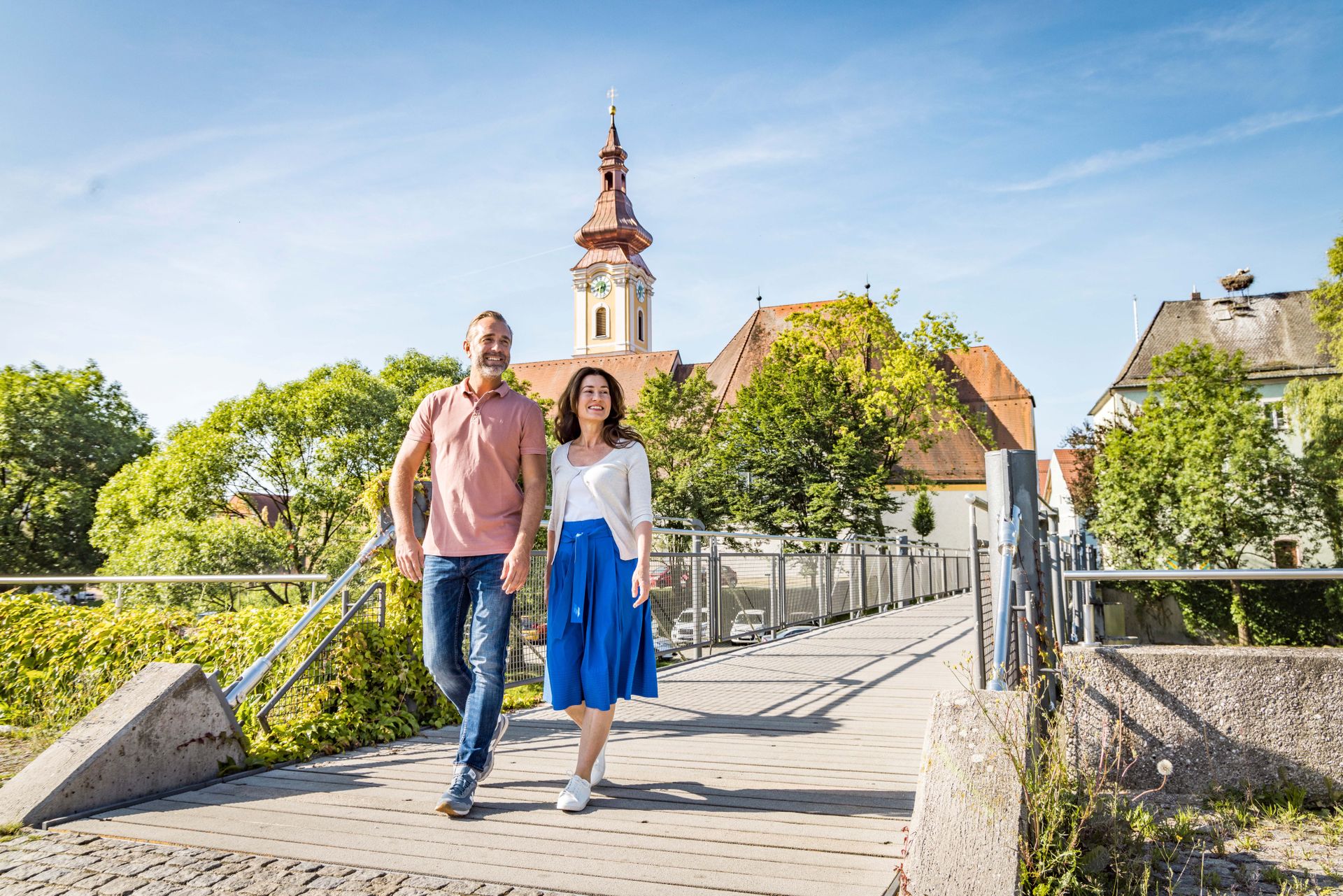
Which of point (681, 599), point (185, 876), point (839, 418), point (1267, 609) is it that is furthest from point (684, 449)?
point (185, 876)

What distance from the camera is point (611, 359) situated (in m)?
64.7

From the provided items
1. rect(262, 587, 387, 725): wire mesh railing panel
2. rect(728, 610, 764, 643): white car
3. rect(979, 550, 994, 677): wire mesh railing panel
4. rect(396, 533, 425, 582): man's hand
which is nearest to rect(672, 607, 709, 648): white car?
rect(728, 610, 764, 643): white car

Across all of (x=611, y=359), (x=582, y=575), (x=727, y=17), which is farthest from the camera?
(x=611, y=359)

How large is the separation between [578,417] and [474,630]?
0.94 meters

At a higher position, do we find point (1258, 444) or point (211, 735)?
point (1258, 444)

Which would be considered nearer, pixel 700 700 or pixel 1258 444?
pixel 700 700

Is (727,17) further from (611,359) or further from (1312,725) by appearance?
(611,359)

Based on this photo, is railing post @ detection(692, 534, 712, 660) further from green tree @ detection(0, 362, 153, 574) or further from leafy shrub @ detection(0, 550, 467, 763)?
green tree @ detection(0, 362, 153, 574)

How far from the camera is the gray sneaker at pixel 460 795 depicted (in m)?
3.48

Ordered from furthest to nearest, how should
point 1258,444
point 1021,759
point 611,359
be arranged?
point 611,359, point 1258,444, point 1021,759

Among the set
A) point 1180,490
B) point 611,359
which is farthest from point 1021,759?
point 611,359

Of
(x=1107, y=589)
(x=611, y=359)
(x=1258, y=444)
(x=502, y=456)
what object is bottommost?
(x=1107, y=589)

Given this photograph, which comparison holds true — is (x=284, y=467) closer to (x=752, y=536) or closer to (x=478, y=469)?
(x=752, y=536)

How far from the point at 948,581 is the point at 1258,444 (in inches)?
392
